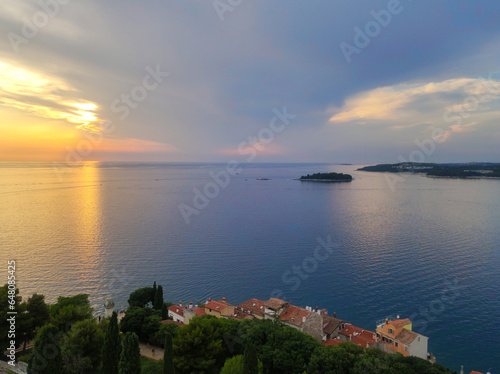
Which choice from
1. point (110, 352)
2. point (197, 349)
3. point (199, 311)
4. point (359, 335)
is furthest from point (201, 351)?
point (359, 335)

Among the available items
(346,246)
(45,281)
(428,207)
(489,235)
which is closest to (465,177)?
(428,207)

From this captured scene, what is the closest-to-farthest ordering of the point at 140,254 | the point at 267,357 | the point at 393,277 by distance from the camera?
the point at 267,357
the point at 393,277
the point at 140,254

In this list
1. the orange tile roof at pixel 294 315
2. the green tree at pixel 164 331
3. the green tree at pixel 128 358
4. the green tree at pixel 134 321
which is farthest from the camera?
the orange tile roof at pixel 294 315

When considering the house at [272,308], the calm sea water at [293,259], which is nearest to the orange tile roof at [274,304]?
the house at [272,308]

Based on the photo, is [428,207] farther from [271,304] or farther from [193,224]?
[271,304]

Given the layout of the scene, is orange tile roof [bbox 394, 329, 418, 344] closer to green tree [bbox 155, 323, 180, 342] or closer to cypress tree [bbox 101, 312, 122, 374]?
green tree [bbox 155, 323, 180, 342]

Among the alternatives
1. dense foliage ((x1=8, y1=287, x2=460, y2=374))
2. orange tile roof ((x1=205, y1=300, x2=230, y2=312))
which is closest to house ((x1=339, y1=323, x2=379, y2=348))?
dense foliage ((x1=8, y1=287, x2=460, y2=374))

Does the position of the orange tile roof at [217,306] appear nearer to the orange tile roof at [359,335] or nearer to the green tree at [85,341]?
the green tree at [85,341]
